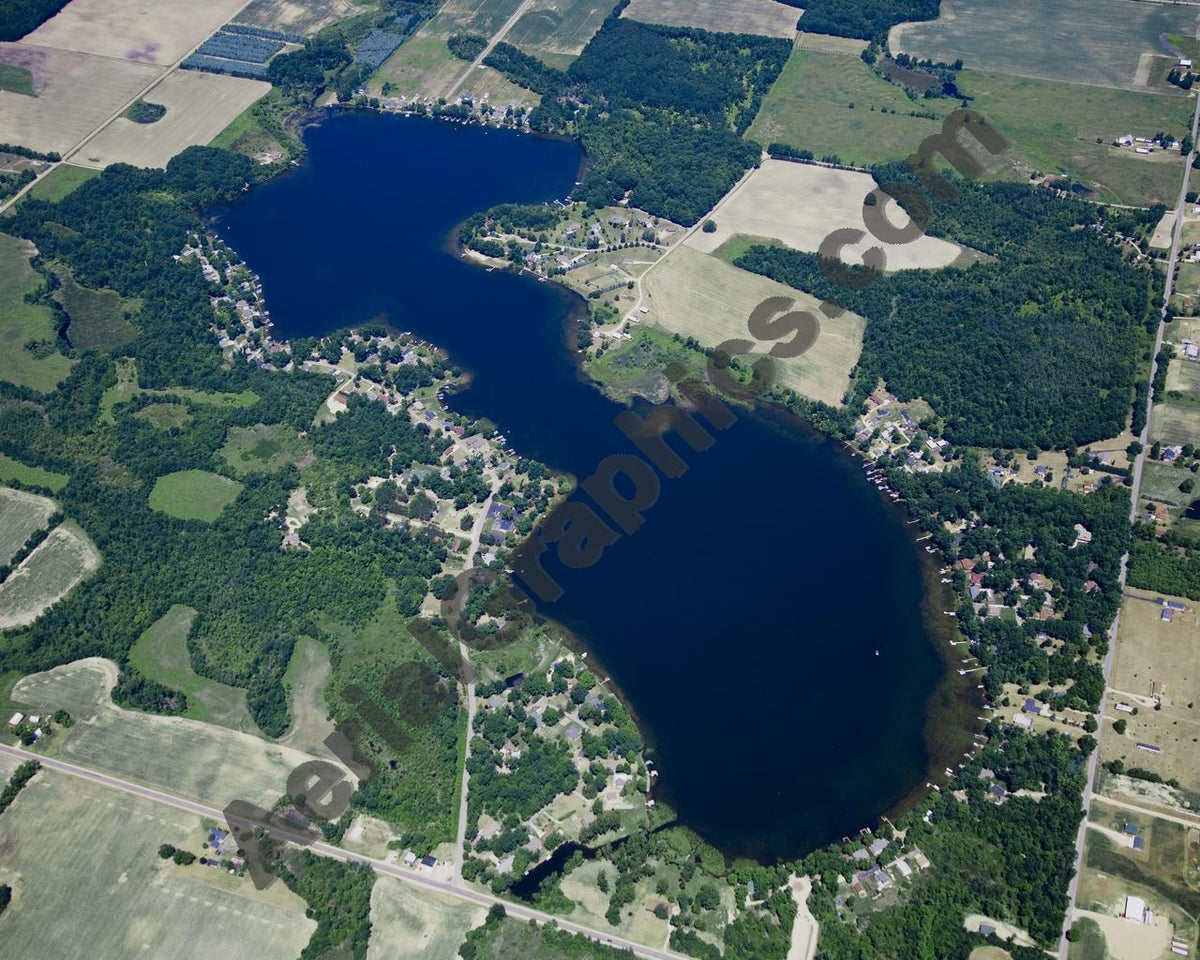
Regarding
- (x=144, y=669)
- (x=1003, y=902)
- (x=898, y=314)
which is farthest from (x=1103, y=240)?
(x=144, y=669)

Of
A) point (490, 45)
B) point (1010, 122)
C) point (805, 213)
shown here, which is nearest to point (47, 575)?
point (805, 213)

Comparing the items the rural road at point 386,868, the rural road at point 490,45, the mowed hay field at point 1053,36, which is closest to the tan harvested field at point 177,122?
the rural road at point 490,45

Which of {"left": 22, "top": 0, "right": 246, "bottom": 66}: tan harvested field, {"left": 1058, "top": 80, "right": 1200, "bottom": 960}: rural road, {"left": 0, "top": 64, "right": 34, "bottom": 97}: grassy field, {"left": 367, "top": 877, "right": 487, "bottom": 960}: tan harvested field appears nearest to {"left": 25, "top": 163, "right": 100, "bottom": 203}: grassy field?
{"left": 0, "top": 64, "right": 34, "bottom": 97}: grassy field

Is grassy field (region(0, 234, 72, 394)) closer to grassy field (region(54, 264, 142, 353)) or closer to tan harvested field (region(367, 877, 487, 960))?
grassy field (region(54, 264, 142, 353))

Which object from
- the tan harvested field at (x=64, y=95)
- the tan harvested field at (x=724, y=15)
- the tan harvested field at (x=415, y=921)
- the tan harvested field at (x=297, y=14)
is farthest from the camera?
the tan harvested field at (x=297, y=14)

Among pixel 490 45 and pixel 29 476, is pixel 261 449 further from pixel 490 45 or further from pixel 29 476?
pixel 490 45

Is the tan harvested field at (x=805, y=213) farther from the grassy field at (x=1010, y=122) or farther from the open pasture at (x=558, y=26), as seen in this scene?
the open pasture at (x=558, y=26)
